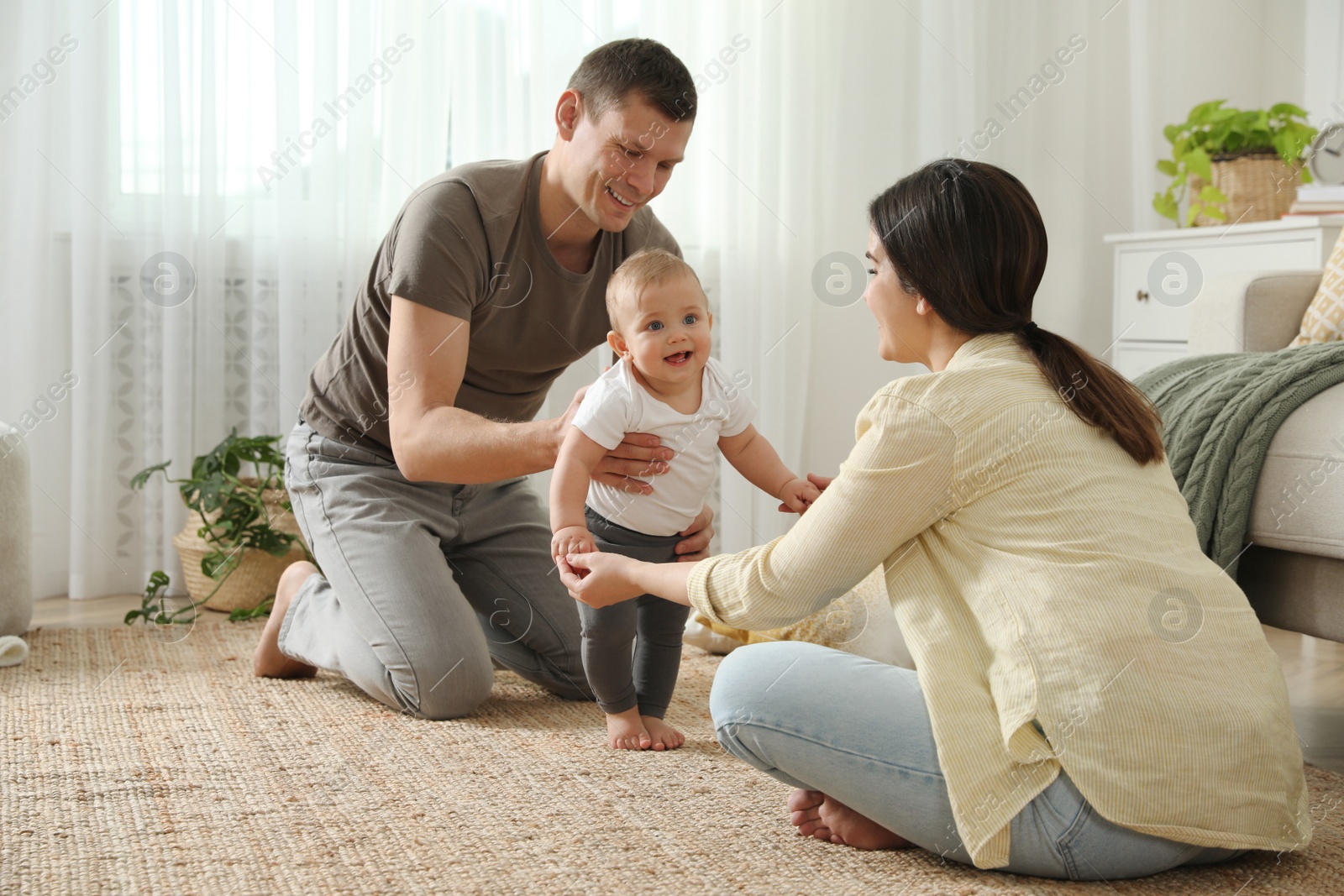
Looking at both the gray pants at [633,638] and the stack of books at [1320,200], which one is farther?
the stack of books at [1320,200]

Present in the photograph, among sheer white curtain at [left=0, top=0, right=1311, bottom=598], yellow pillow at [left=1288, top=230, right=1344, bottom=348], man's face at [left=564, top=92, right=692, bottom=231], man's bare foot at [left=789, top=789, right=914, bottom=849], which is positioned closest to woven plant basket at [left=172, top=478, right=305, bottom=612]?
sheer white curtain at [left=0, top=0, right=1311, bottom=598]

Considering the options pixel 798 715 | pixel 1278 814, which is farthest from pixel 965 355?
pixel 1278 814

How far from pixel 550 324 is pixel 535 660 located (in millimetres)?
517

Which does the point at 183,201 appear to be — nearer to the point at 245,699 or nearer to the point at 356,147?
the point at 356,147

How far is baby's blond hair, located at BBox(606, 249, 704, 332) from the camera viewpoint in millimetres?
1386

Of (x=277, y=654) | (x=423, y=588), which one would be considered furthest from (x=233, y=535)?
(x=423, y=588)

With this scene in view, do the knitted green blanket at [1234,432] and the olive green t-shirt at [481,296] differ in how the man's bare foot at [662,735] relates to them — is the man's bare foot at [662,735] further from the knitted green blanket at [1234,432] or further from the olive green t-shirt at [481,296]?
the knitted green blanket at [1234,432]

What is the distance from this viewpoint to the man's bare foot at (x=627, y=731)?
151 centimetres

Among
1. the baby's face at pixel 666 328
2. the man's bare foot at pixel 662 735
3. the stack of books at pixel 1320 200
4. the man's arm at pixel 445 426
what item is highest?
→ the stack of books at pixel 1320 200

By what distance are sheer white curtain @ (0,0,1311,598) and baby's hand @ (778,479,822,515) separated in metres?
1.36

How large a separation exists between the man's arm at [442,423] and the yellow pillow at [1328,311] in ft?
4.17

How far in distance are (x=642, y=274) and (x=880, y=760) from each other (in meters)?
0.63

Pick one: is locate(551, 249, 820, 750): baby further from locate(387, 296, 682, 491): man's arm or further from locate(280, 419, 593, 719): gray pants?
locate(280, 419, 593, 719): gray pants

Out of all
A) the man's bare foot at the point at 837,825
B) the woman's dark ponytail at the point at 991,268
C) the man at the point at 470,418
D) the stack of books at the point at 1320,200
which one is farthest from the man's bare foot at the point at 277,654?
the stack of books at the point at 1320,200
